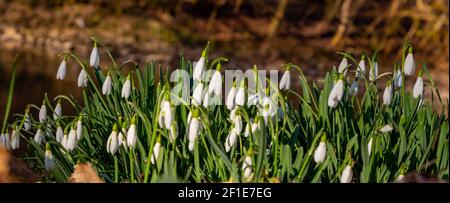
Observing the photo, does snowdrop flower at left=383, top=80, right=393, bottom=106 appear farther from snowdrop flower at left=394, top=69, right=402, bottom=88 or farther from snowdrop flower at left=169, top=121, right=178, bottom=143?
snowdrop flower at left=169, top=121, right=178, bottom=143

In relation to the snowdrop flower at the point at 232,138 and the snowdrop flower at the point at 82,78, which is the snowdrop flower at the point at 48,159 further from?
the snowdrop flower at the point at 232,138

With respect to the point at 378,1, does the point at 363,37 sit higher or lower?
lower

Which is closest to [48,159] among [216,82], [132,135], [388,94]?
[132,135]

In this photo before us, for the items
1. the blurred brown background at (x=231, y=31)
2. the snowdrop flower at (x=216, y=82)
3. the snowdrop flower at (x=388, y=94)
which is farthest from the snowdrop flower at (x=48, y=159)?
the blurred brown background at (x=231, y=31)
